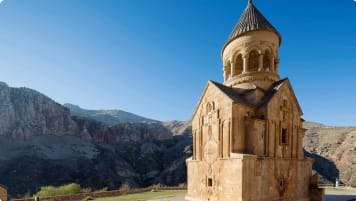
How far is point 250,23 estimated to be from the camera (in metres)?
13.7

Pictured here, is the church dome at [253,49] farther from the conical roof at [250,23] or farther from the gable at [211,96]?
the gable at [211,96]

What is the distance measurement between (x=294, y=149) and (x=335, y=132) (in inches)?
2606

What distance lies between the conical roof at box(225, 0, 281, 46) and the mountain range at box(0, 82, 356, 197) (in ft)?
152

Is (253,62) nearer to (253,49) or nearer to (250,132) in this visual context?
(253,49)

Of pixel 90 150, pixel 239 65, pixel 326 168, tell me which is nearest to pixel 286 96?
pixel 239 65

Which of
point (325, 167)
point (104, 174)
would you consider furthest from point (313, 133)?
point (104, 174)

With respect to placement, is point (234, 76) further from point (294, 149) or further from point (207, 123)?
point (294, 149)

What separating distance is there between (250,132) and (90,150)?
65991 mm

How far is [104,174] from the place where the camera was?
53875 millimetres

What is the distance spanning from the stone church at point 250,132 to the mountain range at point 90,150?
4317 cm

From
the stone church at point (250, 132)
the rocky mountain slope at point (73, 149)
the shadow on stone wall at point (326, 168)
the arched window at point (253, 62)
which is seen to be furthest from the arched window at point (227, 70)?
the shadow on stone wall at point (326, 168)

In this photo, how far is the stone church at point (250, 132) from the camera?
34.7 ft

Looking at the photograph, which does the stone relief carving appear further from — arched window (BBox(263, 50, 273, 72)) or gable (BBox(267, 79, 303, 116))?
arched window (BBox(263, 50, 273, 72))

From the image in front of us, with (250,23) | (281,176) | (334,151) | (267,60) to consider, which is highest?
(250,23)
